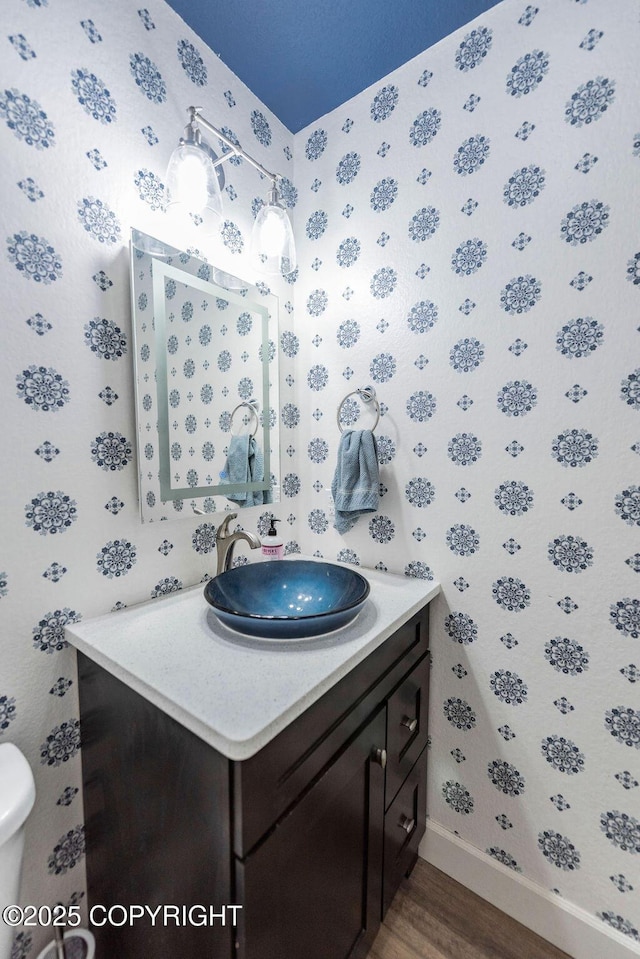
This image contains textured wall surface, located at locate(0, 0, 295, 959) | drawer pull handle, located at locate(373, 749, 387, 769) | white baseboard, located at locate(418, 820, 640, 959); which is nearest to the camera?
textured wall surface, located at locate(0, 0, 295, 959)

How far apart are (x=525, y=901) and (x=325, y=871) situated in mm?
775

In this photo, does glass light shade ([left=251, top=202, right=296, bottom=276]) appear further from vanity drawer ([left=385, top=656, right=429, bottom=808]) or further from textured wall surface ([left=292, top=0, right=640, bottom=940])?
vanity drawer ([left=385, top=656, right=429, bottom=808])

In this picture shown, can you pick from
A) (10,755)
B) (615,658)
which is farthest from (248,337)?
(615,658)

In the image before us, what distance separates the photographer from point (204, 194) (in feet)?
3.22

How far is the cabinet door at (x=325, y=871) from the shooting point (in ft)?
2.07

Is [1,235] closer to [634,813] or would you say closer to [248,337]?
[248,337]

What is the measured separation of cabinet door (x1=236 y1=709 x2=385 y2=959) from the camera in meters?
0.63

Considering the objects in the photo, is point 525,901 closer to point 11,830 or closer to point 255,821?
point 255,821

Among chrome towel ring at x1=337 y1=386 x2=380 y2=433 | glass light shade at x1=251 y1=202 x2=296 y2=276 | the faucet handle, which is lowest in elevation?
the faucet handle

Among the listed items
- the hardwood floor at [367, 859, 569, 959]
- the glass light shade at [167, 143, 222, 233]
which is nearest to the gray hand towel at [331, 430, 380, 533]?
the glass light shade at [167, 143, 222, 233]

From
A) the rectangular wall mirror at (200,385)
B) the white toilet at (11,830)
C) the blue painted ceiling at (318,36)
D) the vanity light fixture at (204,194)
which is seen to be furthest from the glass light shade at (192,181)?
the white toilet at (11,830)

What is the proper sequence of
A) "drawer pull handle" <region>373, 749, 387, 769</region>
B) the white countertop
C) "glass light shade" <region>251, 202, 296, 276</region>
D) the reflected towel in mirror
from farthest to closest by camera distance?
the reflected towel in mirror
"glass light shade" <region>251, 202, 296, 276</region>
"drawer pull handle" <region>373, 749, 387, 769</region>
the white countertop

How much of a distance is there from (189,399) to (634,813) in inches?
60.5

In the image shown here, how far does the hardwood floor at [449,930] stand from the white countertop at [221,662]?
0.90 meters
